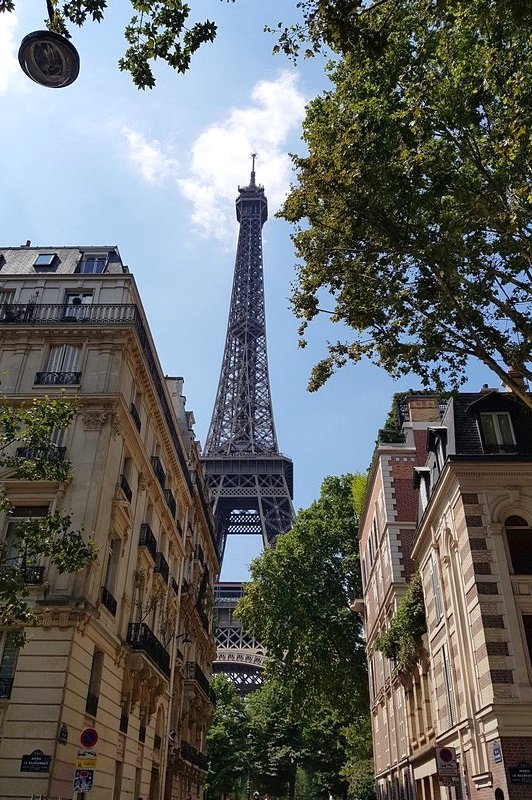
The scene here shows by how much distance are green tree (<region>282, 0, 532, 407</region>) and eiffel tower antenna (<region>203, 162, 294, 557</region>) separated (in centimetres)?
4829

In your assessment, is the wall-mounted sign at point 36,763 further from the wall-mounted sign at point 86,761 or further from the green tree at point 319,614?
the green tree at point 319,614

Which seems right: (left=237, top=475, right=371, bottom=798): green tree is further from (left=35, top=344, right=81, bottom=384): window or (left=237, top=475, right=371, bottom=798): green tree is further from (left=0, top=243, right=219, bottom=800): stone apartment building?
(left=35, top=344, right=81, bottom=384): window

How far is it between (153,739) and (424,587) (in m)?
13.2

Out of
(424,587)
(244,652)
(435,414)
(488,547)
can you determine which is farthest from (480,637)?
(244,652)

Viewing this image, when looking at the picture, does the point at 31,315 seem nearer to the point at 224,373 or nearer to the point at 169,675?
the point at 169,675

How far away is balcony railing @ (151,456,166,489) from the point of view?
89.5 ft

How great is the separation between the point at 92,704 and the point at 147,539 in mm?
7230

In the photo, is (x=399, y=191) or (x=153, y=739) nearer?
(x=399, y=191)

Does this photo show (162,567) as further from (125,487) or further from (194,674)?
(194,674)

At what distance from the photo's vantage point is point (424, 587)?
75.2 ft

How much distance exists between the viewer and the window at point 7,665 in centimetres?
1695

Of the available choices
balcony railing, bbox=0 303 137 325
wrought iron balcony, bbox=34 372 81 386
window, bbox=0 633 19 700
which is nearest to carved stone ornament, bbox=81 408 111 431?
wrought iron balcony, bbox=34 372 81 386

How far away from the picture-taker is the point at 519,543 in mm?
17984

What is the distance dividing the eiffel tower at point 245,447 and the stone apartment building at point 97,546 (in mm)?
34237
